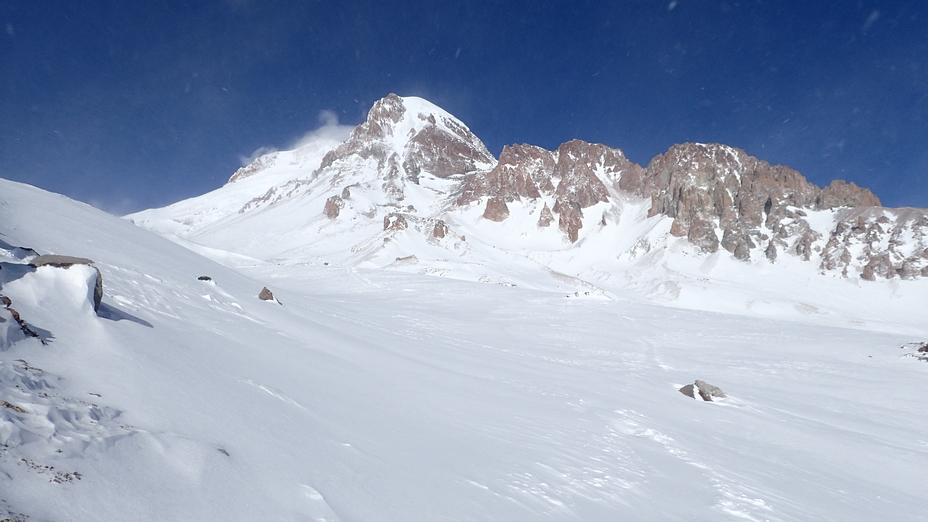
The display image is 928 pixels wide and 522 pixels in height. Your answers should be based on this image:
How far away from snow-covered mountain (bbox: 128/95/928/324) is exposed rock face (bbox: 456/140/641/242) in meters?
0.38

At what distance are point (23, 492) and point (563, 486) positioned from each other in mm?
4252

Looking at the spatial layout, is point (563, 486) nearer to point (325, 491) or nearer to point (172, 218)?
point (325, 491)

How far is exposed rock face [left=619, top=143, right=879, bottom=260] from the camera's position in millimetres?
81562

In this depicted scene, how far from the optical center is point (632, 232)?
9425 cm

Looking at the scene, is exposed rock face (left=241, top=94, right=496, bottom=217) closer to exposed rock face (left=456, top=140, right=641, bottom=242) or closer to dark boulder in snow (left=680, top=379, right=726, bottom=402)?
exposed rock face (left=456, top=140, right=641, bottom=242)

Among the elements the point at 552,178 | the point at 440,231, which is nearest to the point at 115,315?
the point at 440,231

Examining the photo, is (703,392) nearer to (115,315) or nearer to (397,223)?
(115,315)

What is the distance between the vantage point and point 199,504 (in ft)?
7.71

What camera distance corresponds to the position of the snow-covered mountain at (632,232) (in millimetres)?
67188

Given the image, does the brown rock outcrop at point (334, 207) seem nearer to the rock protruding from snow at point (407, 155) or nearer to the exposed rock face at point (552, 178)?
the exposed rock face at point (552, 178)

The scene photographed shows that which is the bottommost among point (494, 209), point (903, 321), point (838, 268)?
point (903, 321)

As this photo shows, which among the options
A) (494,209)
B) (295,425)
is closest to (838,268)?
(494,209)

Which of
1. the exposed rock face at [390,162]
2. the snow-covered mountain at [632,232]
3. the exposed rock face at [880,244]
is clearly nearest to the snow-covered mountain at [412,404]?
the snow-covered mountain at [632,232]

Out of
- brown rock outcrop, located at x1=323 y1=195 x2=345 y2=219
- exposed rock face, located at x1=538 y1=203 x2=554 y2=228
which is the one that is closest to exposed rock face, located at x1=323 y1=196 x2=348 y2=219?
brown rock outcrop, located at x1=323 y1=195 x2=345 y2=219
